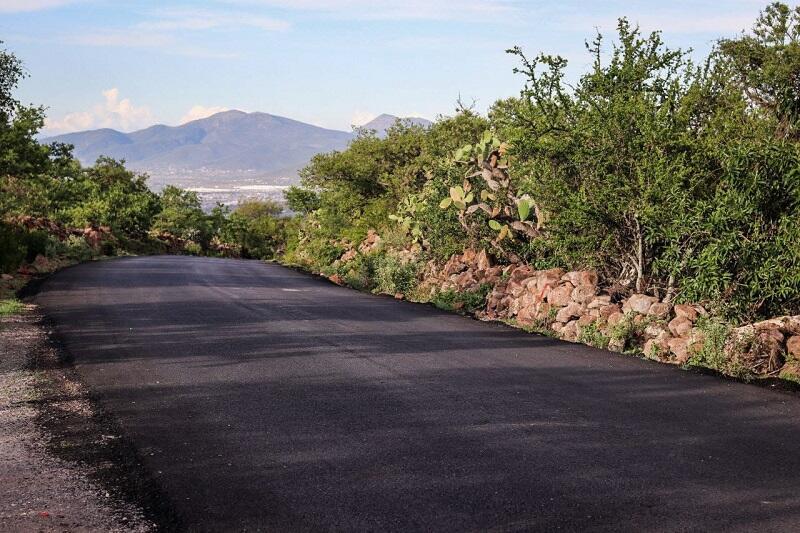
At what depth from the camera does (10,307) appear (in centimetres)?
1484

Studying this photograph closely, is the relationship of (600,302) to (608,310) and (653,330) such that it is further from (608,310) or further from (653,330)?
(653,330)

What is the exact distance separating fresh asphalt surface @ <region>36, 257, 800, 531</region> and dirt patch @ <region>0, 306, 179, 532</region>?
0.22m

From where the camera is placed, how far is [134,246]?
4906 cm

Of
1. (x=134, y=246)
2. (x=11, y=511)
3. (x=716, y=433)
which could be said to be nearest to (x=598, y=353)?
(x=716, y=433)

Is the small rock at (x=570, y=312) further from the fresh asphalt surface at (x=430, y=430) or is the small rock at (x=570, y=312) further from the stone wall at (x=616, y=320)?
the fresh asphalt surface at (x=430, y=430)

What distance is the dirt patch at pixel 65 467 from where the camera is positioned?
16.8 ft

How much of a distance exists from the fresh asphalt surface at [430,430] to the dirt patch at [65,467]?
224 mm

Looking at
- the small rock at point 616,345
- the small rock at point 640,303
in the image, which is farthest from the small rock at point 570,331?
the small rock at point 616,345

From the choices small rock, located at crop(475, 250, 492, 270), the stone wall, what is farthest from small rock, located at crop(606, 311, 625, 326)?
small rock, located at crop(475, 250, 492, 270)

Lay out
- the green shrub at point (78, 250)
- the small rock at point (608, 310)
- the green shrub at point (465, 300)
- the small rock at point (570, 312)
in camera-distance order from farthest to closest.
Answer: the green shrub at point (78, 250) → the green shrub at point (465, 300) → the small rock at point (570, 312) → the small rock at point (608, 310)

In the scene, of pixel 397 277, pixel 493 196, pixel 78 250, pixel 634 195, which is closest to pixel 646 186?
pixel 634 195

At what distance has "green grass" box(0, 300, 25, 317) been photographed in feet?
47.2

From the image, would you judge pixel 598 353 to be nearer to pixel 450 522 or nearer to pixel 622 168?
pixel 622 168

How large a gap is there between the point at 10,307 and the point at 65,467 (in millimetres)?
9908
